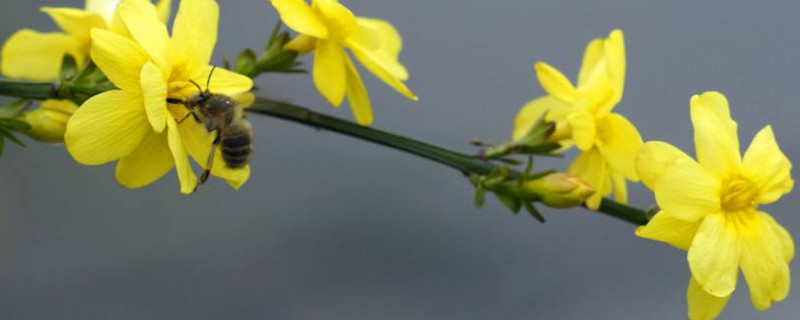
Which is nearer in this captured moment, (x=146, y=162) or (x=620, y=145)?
(x=146, y=162)

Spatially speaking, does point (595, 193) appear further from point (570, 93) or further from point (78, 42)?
point (78, 42)

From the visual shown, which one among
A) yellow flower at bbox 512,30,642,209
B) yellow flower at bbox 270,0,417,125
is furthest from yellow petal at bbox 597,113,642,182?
yellow flower at bbox 270,0,417,125

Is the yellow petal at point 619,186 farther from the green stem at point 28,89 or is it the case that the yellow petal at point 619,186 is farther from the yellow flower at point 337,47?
the green stem at point 28,89

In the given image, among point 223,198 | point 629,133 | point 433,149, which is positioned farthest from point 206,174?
point 223,198

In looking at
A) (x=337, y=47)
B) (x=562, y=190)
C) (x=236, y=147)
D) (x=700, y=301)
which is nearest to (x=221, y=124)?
(x=236, y=147)

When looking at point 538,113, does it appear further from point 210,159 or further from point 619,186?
point 210,159

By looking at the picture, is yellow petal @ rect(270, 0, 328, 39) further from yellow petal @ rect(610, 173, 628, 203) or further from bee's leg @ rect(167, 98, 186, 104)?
yellow petal @ rect(610, 173, 628, 203)

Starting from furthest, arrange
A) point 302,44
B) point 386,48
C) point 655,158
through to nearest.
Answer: point 386,48
point 302,44
point 655,158
